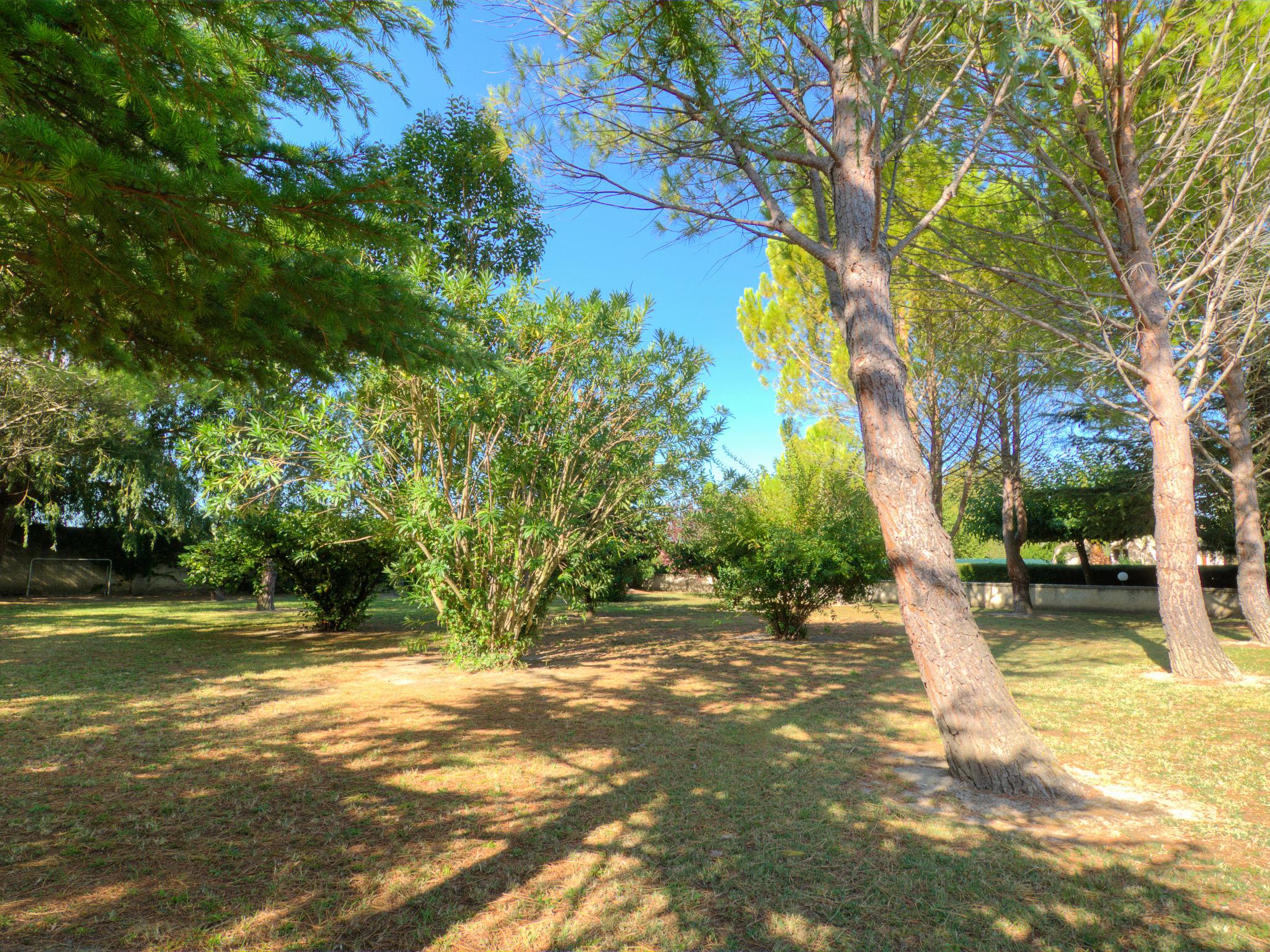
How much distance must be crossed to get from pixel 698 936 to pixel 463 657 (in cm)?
556

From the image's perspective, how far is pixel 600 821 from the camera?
10.3ft

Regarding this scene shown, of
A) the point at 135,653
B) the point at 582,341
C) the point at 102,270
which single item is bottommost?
the point at 135,653

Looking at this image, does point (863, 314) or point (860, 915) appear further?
point (863, 314)

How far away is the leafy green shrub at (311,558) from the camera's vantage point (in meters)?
8.48

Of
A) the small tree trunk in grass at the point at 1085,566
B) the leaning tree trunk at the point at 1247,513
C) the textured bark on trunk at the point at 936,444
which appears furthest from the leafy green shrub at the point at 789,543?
Answer: the small tree trunk in grass at the point at 1085,566

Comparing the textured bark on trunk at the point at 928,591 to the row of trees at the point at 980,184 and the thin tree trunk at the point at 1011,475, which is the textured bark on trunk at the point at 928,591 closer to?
the row of trees at the point at 980,184

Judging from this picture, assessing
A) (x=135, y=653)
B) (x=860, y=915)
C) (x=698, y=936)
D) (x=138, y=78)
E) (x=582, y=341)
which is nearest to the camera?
(x=138, y=78)

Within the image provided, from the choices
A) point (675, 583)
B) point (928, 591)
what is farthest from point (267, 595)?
point (928, 591)

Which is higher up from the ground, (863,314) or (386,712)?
(863,314)

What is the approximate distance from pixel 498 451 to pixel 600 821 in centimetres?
428

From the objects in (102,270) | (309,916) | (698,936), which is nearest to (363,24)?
(102,270)

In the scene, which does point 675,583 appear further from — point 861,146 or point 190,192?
point 190,192

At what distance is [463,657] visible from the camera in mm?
7301

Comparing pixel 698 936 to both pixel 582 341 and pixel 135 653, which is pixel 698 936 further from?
pixel 135 653
